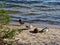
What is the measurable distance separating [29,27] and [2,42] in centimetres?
358

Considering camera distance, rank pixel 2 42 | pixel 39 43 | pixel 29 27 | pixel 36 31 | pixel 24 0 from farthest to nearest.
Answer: pixel 24 0 < pixel 29 27 < pixel 36 31 < pixel 39 43 < pixel 2 42

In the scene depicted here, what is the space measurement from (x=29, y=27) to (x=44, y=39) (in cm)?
204

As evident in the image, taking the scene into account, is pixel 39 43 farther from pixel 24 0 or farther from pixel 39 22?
pixel 24 0

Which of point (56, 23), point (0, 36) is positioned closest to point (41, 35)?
point (0, 36)

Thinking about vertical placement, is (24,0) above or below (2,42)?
below

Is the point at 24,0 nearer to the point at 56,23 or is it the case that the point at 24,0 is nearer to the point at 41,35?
the point at 56,23

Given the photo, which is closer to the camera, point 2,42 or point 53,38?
point 2,42

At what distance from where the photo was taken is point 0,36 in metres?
6.85

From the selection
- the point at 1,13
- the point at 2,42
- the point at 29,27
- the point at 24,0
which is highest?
the point at 1,13

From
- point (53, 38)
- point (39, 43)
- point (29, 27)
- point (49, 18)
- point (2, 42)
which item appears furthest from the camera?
point (49, 18)

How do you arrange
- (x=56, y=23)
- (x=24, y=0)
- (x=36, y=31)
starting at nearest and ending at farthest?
1. (x=36, y=31)
2. (x=56, y=23)
3. (x=24, y=0)

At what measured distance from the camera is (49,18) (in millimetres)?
13438

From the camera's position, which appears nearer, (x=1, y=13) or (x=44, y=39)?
(x=1, y=13)

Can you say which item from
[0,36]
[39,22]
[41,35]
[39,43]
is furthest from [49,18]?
[0,36]
